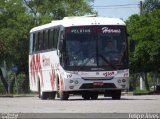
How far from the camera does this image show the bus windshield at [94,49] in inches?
1185

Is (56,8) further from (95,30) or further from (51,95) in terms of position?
(95,30)

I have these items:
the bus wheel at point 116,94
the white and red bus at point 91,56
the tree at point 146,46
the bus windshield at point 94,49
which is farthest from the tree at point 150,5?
the bus windshield at point 94,49

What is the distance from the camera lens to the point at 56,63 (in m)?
31.8

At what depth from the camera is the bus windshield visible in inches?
1185

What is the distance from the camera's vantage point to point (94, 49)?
99.1ft

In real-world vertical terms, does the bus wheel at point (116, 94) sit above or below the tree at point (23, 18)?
below

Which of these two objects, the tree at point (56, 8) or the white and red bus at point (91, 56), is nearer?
the white and red bus at point (91, 56)

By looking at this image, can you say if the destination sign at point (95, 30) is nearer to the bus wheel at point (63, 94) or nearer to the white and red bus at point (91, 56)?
the white and red bus at point (91, 56)

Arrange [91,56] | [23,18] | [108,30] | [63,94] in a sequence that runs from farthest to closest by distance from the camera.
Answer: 1. [23,18]
2. [63,94]
3. [108,30]
4. [91,56]

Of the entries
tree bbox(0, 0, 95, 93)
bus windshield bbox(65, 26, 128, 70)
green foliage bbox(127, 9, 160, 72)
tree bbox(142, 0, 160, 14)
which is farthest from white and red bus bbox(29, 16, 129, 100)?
tree bbox(142, 0, 160, 14)

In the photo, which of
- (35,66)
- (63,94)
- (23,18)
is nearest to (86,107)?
(63,94)

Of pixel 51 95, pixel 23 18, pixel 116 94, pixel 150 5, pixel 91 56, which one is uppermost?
pixel 150 5

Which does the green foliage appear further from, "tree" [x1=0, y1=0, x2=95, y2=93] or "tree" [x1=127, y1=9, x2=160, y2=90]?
"tree" [x1=0, y1=0, x2=95, y2=93]

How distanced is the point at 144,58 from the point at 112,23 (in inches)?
811
